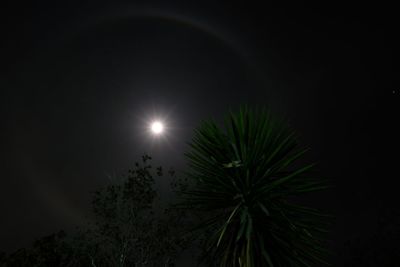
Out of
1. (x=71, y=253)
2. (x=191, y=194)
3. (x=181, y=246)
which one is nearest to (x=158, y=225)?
(x=181, y=246)

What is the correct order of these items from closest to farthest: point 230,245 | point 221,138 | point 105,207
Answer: point 230,245
point 221,138
point 105,207

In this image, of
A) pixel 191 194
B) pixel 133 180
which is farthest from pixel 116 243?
pixel 191 194

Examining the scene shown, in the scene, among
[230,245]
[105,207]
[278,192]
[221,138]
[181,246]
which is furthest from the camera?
[181,246]

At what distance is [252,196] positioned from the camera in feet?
19.8

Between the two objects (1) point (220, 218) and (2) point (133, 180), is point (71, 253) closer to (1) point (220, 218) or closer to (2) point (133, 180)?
(2) point (133, 180)

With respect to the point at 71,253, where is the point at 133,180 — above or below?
above

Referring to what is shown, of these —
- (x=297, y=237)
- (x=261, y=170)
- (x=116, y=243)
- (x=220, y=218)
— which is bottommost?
(x=297, y=237)

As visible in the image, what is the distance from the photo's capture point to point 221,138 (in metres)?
6.48

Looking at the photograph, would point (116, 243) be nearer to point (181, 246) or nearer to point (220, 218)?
point (181, 246)

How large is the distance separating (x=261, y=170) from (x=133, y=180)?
31.9 ft

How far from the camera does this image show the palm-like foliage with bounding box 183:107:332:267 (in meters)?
5.65

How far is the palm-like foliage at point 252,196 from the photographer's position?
5652 millimetres

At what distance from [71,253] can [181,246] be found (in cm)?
597

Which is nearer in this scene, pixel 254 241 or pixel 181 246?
pixel 254 241
